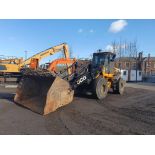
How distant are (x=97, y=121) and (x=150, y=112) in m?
2.46

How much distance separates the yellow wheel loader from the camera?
7526 millimetres

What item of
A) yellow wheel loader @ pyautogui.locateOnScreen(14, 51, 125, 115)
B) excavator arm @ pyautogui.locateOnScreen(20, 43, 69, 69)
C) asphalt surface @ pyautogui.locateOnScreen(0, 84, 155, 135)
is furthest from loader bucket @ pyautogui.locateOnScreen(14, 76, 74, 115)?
excavator arm @ pyautogui.locateOnScreen(20, 43, 69, 69)

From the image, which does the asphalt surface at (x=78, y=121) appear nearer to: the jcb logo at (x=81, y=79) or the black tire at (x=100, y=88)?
the black tire at (x=100, y=88)

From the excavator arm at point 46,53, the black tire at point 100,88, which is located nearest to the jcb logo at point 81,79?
the black tire at point 100,88

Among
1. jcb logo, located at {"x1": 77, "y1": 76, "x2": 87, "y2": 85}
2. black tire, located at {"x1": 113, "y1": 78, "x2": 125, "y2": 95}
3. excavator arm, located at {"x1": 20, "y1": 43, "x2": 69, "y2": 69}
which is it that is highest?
excavator arm, located at {"x1": 20, "y1": 43, "x2": 69, "y2": 69}

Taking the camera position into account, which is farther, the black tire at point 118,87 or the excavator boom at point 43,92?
the black tire at point 118,87

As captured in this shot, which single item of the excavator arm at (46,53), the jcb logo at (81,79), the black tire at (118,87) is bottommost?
the black tire at (118,87)

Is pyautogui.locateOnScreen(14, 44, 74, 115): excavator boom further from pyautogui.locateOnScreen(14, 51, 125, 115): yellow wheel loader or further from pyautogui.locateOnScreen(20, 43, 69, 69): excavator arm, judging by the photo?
pyautogui.locateOnScreen(20, 43, 69, 69): excavator arm

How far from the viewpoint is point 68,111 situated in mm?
7523

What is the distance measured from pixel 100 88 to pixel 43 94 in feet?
11.9

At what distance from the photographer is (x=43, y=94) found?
7613 mm

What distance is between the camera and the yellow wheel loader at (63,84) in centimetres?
753

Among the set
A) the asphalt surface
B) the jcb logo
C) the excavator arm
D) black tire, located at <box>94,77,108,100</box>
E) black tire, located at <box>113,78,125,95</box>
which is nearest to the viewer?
the asphalt surface

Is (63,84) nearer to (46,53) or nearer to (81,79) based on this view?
(81,79)
